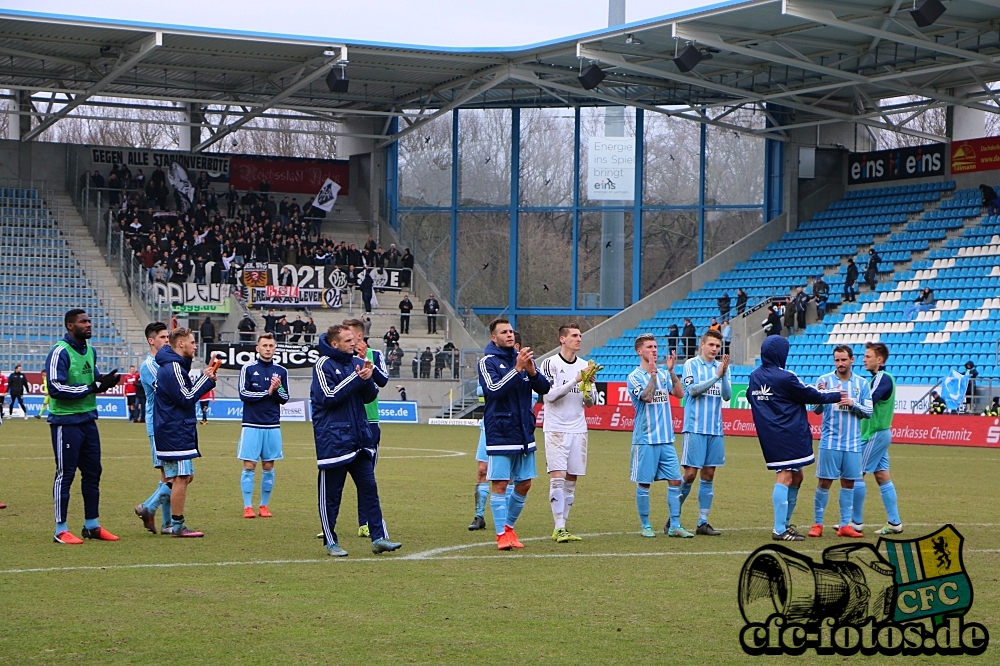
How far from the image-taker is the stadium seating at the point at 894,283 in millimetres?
36344

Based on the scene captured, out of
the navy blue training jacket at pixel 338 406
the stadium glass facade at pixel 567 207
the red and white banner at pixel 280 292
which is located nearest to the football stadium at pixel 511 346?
the navy blue training jacket at pixel 338 406

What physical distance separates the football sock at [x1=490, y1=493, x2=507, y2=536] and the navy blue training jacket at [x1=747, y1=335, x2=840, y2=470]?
8.56 feet

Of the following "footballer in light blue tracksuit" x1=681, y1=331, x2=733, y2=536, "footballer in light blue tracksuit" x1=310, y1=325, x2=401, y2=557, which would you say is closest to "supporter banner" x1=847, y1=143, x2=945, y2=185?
"footballer in light blue tracksuit" x1=681, y1=331, x2=733, y2=536

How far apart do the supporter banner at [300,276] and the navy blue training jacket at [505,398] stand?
33.9 metres

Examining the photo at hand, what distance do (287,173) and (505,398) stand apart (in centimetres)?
4085

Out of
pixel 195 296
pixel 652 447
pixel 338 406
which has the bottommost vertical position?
pixel 652 447

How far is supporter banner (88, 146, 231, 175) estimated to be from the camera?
1913 inches

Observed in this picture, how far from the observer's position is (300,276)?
45.0 meters

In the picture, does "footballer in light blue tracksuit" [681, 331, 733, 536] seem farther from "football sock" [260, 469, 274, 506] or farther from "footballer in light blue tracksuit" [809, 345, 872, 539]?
"football sock" [260, 469, 274, 506]

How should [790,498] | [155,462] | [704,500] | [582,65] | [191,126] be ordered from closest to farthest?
[790,498] < [155,462] < [704,500] < [582,65] < [191,126]

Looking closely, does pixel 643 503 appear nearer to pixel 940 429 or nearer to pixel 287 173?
pixel 940 429

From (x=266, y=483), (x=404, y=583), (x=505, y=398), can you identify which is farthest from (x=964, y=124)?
(x=404, y=583)

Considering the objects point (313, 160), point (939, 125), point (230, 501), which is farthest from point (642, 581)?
point (939, 125)
